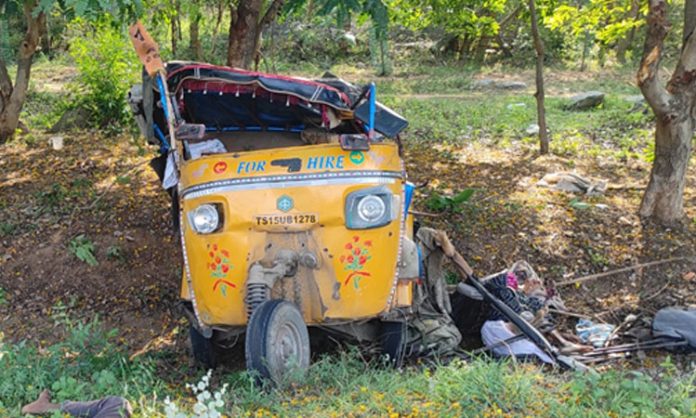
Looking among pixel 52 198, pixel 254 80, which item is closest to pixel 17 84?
pixel 52 198

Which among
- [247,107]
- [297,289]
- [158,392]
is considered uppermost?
[247,107]

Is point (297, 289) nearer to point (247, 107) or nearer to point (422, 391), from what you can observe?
point (422, 391)

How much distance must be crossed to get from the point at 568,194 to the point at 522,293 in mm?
2770

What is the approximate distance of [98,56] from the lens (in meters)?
10.8

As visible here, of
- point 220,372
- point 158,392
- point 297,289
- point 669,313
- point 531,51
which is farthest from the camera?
point 531,51

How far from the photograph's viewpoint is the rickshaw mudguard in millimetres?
4262

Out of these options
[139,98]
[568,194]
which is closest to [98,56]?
[139,98]

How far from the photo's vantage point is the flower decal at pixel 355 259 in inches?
169

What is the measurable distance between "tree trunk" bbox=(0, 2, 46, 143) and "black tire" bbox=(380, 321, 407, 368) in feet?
23.1

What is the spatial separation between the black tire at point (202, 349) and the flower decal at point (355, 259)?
1.21 meters

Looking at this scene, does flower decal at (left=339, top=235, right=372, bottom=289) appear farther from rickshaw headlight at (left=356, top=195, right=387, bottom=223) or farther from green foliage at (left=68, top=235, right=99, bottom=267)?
green foliage at (left=68, top=235, right=99, bottom=267)

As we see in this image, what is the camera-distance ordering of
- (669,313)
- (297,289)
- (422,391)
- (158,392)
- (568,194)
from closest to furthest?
(422,391)
(158,392)
(297,289)
(669,313)
(568,194)

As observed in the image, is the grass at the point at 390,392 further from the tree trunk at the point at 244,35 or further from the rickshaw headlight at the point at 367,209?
the tree trunk at the point at 244,35

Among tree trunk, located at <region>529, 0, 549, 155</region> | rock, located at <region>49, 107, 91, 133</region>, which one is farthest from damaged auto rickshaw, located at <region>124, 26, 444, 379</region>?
rock, located at <region>49, 107, 91, 133</region>
